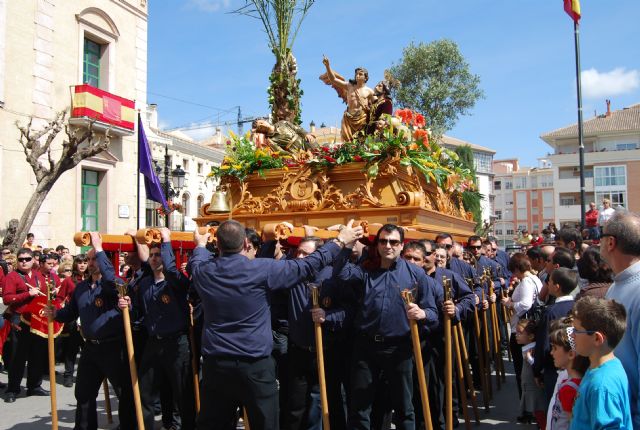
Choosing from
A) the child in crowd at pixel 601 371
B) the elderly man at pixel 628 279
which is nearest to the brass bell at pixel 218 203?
the elderly man at pixel 628 279

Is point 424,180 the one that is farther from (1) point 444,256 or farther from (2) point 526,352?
(2) point 526,352

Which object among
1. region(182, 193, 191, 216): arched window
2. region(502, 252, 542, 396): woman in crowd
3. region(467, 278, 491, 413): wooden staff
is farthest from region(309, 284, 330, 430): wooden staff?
region(182, 193, 191, 216): arched window

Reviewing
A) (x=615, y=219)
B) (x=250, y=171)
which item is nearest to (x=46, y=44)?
(x=250, y=171)

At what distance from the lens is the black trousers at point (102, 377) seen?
556 cm

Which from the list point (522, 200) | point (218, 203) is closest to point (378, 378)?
point (218, 203)

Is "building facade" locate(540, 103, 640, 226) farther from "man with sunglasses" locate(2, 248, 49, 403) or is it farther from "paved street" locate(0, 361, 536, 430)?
"man with sunglasses" locate(2, 248, 49, 403)

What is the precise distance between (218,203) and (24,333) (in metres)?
3.25

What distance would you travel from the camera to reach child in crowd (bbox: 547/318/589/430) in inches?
128

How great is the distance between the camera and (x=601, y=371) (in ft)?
9.02

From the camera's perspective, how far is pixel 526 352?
18.2ft

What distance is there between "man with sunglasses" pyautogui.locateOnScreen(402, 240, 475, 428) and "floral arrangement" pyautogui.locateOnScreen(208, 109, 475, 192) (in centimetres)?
174

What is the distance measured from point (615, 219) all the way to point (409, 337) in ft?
6.81

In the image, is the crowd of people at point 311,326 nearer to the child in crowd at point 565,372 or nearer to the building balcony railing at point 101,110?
the child in crowd at point 565,372

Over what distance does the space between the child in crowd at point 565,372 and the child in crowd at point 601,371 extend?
358 mm
